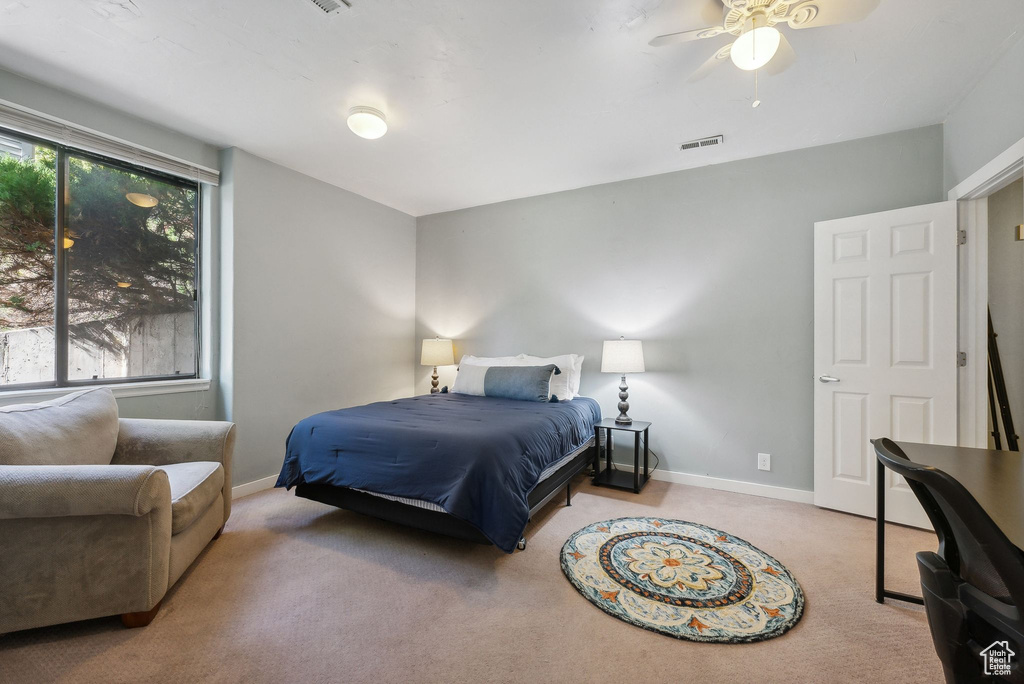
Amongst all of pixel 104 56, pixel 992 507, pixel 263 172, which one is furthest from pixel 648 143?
pixel 104 56

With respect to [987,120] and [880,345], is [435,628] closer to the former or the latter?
[880,345]

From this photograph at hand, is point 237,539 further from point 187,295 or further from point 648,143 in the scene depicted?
point 648,143

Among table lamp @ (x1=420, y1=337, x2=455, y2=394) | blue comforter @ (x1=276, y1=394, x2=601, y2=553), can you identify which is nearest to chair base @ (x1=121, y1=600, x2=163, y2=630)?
blue comforter @ (x1=276, y1=394, x2=601, y2=553)

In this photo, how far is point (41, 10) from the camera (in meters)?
1.81

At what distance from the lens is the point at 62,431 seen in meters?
1.92

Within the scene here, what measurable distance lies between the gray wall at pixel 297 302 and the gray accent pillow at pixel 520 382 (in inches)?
56.8

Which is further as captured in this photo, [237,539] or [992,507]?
[237,539]

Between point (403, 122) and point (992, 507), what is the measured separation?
316 cm

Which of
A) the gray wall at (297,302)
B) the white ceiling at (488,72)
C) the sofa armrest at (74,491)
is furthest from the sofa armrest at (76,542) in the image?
the white ceiling at (488,72)

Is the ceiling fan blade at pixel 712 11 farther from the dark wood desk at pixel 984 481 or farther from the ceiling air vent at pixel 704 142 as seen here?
the dark wood desk at pixel 984 481

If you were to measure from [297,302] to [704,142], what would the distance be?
346 cm

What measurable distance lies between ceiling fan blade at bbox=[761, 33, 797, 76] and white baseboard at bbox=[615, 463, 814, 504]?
2760 mm

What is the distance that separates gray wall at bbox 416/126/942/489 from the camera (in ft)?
9.86
